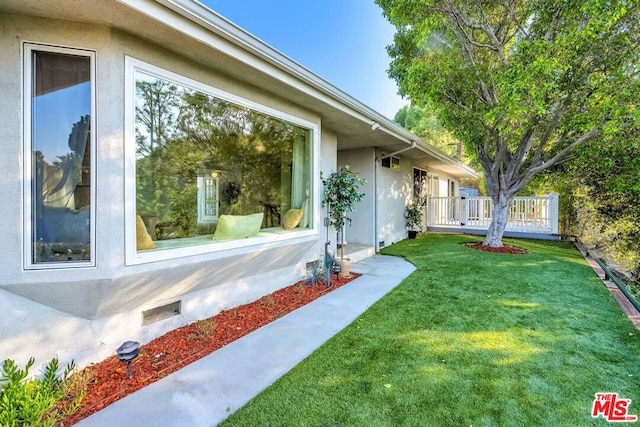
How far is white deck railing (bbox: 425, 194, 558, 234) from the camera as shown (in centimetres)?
1036

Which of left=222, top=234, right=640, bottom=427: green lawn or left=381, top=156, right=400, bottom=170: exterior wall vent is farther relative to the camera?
left=381, top=156, right=400, bottom=170: exterior wall vent

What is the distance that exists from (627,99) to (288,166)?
261 inches

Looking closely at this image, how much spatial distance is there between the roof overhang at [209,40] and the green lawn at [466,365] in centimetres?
324

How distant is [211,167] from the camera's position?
196 inches

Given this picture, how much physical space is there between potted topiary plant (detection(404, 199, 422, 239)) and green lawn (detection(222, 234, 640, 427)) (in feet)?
19.5

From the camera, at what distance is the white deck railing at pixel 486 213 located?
1036 cm

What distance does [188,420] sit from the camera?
6.85 ft

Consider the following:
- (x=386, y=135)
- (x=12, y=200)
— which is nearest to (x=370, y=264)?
(x=386, y=135)

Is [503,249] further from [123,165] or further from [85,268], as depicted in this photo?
[85,268]

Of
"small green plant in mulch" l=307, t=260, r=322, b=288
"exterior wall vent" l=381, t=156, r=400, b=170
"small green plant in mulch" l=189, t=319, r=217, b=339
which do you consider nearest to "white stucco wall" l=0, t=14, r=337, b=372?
"small green plant in mulch" l=189, t=319, r=217, b=339

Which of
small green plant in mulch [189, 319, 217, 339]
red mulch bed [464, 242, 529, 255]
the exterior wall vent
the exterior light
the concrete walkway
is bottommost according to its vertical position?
the concrete walkway

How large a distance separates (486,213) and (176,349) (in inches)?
471

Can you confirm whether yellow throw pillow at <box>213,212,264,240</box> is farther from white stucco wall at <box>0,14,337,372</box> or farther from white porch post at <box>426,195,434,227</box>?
white porch post at <box>426,195,434,227</box>

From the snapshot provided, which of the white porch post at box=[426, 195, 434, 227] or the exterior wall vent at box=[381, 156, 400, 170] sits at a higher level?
the exterior wall vent at box=[381, 156, 400, 170]
